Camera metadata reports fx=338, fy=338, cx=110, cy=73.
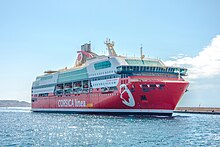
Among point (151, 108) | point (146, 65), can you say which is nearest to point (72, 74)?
point (146, 65)

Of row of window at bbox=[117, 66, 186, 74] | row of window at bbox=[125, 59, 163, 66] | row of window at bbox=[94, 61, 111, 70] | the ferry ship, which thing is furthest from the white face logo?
row of window at bbox=[94, 61, 111, 70]

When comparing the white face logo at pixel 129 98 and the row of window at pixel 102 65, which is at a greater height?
the row of window at pixel 102 65

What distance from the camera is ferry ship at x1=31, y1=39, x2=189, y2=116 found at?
58.2m

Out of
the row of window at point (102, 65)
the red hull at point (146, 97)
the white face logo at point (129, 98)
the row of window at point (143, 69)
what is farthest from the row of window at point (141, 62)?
the white face logo at point (129, 98)

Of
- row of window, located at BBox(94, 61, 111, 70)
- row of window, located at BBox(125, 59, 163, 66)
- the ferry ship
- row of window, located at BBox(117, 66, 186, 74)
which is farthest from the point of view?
row of window, located at BBox(94, 61, 111, 70)

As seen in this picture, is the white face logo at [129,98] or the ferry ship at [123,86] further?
the white face logo at [129,98]

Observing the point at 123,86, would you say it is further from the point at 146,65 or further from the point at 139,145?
the point at 139,145

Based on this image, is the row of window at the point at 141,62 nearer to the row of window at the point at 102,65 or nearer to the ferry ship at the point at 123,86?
the ferry ship at the point at 123,86

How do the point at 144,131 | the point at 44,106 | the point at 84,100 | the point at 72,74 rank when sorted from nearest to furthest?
1. the point at 144,131
2. the point at 84,100
3. the point at 72,74
4. the point at 44,106

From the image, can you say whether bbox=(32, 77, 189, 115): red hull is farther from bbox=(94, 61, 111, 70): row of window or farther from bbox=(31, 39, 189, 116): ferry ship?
bbox=(94, 61, 111, 70): row of window

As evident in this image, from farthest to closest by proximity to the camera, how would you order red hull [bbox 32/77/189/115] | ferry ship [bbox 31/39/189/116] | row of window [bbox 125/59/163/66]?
row of window [bbox 125/59/163/66] < ferry ship [bbox 31/39/189/116] < red hull [bbox 32/77/189/115]

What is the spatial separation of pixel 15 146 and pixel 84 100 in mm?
45449

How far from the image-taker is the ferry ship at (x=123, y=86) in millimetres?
58156

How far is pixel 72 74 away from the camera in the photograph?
3278 inches
